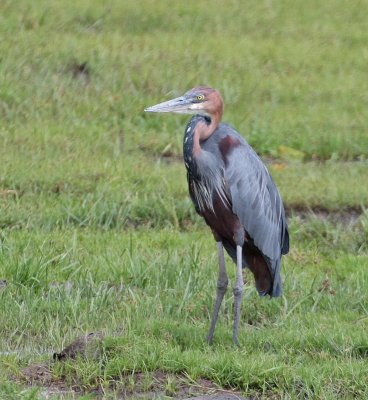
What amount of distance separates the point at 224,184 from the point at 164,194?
2.63 metres

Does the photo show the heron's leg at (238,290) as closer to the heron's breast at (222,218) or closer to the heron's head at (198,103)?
the heron's breast at (222,218)

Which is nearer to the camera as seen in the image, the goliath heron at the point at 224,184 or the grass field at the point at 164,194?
the grass field at the point at 164,194

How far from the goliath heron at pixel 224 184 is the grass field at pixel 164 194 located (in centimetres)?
42

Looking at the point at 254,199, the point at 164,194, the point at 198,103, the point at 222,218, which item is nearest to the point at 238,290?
the point at 222,218

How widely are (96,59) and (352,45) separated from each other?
3102mm

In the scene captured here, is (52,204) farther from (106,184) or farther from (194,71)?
(194,71)

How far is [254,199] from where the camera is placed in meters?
6.60

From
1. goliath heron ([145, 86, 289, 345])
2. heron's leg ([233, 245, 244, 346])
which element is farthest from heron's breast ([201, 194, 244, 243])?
Answer: heron's leg ([233, 245, 244, 346])

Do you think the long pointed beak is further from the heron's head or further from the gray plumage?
the gray plumage

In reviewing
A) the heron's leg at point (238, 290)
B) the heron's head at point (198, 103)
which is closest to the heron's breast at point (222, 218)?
the heron's leg at point (238, 290)

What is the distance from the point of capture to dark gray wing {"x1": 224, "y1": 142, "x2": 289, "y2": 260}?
255 inches

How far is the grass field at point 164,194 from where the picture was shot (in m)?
5.93

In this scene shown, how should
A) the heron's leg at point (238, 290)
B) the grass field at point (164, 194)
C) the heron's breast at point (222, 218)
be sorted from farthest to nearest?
the heron's breast at point (222, 218), the heron's leg at point (238, 290), the grass field at point (164, 194)

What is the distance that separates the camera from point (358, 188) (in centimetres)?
957
